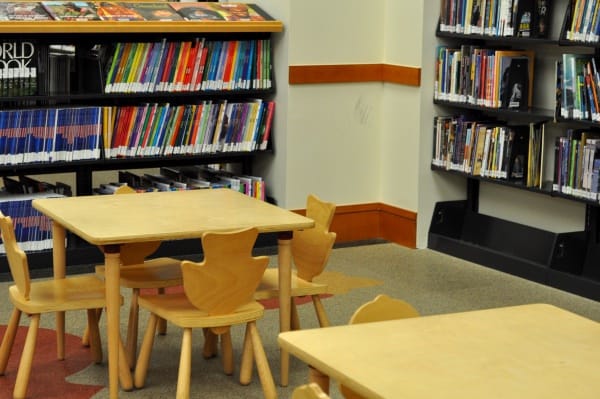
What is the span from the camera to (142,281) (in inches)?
183

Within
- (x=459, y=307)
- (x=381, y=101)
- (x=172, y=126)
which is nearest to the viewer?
(x=459, y=307)

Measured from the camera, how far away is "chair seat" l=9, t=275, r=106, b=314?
4305 millimetres

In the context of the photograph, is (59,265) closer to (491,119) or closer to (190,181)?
(190,181)

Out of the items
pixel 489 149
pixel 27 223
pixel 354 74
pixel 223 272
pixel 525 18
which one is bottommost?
pixel 27 223

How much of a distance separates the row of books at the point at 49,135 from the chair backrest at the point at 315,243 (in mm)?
2009

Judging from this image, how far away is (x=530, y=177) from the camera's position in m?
6.29

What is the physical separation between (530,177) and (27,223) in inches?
112

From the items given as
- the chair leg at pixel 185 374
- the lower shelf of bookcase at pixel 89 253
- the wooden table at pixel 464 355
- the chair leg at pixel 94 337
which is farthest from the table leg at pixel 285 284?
the lower shelf of bookcase at pixel 89 253

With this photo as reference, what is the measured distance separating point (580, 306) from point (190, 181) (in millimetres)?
2500

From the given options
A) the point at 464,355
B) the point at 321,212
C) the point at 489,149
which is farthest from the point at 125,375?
the point at 489,149

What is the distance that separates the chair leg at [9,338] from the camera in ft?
14.7

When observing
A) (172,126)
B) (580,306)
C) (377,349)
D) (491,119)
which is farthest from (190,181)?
(377,349)

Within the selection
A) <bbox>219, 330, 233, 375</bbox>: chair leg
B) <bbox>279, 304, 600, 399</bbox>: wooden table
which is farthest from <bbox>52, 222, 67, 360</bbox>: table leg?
<bbox>279, 304, 600, 399</bbox>: wooden table

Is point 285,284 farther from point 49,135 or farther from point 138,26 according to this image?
point 138,26
